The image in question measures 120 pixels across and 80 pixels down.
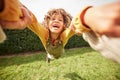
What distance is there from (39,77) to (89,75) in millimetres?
376

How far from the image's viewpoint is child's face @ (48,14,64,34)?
107 cm

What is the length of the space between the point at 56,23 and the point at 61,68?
2.89 ft

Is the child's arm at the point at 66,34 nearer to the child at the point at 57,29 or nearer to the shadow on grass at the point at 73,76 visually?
the child at the point at 57,29

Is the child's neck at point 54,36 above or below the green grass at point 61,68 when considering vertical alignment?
above

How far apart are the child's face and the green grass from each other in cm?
70

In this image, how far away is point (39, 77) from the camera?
1.74 m

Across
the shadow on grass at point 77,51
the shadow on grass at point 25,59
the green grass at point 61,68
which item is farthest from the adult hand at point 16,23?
the shadow on grass at point 77,51

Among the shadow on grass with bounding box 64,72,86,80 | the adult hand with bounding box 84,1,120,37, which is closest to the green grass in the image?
the shadow on grass with bounding box 64,72,86,80

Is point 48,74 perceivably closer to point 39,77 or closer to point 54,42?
point 39,77

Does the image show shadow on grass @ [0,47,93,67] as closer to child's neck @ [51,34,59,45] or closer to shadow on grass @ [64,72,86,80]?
shadow on grass @ [64,72,86,80]

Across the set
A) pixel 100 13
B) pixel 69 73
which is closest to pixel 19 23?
pixel 100 13

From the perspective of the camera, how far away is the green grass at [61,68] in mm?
1762

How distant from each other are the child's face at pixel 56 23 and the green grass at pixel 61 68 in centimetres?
70

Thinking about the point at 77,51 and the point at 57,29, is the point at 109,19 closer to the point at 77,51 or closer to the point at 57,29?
the point at 57,29
